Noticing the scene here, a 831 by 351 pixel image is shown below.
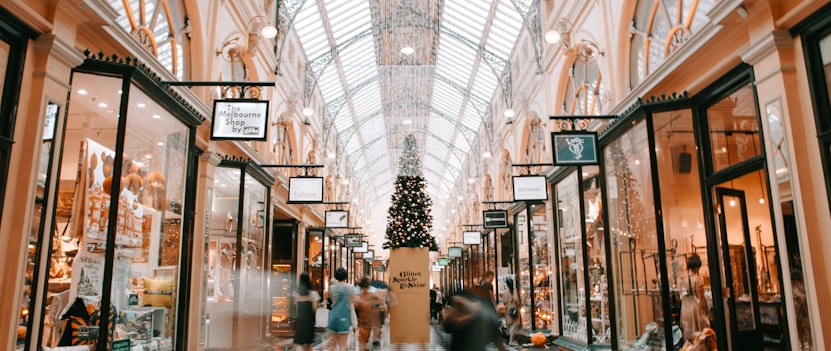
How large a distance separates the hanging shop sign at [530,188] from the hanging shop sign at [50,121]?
850 centimetres

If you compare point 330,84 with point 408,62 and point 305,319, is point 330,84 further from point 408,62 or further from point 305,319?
point 305,319

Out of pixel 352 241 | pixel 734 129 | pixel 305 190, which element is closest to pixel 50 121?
pixel 734 129

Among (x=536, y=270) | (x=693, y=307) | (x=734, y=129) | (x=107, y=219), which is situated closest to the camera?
(x=107, y=219)

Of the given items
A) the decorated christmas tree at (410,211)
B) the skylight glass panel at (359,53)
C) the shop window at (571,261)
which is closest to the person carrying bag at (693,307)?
the shop window at (571,261)

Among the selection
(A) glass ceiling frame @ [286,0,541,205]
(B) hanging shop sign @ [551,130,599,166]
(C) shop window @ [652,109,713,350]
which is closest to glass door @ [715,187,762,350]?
(C) shop window @ [652,109,713,350]

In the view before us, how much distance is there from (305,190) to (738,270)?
8.77 metres

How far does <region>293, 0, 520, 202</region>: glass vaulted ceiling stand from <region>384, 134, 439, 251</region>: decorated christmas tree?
146 inches

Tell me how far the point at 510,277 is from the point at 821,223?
11689 millimetres

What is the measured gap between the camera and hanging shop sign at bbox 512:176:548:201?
37.6 ft

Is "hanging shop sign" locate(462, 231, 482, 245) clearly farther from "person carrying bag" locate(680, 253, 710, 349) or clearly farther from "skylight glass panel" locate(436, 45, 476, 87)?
"person carrying bag" locate(680, 253, 710, 349)

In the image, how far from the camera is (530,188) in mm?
11523

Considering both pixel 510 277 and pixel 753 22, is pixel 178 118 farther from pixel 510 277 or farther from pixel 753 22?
pixel 510 277

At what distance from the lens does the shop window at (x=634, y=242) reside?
6875 mm

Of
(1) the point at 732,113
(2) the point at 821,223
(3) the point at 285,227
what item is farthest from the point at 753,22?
(3) the point at 285,227
